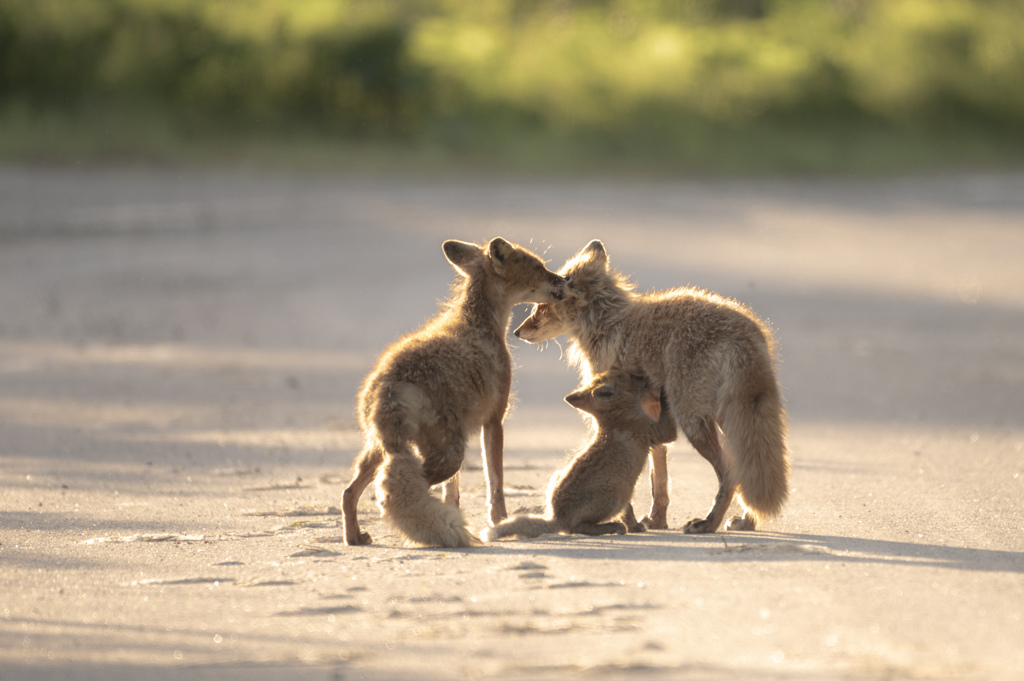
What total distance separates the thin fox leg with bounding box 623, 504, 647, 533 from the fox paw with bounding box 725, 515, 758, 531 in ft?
1.47

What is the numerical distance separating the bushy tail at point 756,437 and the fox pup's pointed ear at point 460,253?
5.67ft

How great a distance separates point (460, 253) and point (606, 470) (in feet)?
5.41

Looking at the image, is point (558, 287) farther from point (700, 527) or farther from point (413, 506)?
point (413, 506)

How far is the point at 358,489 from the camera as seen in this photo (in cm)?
586

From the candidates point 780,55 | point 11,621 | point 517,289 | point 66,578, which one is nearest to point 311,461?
point 517,289

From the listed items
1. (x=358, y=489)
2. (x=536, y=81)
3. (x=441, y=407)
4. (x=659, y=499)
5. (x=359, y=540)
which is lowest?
(x=359, y=540)

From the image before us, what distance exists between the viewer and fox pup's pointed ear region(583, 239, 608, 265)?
23.9ft

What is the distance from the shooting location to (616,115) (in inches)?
1430

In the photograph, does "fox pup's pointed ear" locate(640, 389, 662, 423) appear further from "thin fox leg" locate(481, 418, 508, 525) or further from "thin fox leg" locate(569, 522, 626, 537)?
"thin fox leg" locate(481, 418, 508, 525)

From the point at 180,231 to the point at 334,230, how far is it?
9.16ft

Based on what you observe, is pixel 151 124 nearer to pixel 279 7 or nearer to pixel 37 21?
pixel 37 21

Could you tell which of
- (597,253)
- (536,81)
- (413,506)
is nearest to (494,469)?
(413,506)

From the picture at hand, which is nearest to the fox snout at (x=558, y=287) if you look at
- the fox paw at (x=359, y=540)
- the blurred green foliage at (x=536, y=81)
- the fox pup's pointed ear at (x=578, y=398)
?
the fox pup's pointed ear at (x=578, y=398)

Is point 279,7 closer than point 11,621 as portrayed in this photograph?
No
